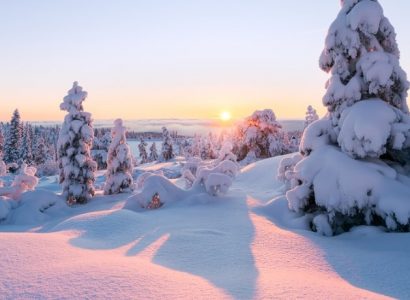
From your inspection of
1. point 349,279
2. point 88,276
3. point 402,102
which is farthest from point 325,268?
point 402,102

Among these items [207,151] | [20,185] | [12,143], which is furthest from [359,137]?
[207,151]

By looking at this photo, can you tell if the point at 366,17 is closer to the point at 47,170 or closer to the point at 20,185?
the point at 20,185

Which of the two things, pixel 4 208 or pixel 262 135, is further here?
pixel 262 135

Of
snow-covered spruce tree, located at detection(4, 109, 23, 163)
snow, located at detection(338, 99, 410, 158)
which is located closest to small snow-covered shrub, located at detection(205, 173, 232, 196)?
snow, located at detection(338, 99, 410, 158)

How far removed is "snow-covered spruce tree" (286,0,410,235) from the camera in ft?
28.8

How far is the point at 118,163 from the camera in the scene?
22.8 metres

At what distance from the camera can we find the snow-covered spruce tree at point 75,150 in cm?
2152

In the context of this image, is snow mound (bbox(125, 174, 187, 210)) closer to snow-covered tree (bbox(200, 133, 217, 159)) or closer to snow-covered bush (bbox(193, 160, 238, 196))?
snow-covered bush (bbox(193, 160, 238, 196))

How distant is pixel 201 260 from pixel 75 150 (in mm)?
17861

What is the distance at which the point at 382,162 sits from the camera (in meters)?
9.84

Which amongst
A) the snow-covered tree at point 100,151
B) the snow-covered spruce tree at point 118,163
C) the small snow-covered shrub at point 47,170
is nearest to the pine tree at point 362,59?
the snow-covered spruce tree at point 118,163

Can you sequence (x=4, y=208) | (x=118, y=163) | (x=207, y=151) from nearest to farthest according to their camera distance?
(x=4, y=208), (x=118, y=163), (x=207, y=151)

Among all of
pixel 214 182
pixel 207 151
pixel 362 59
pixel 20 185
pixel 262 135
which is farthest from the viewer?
pixel 207 151

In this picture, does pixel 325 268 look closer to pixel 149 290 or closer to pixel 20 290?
pixel 149 290
